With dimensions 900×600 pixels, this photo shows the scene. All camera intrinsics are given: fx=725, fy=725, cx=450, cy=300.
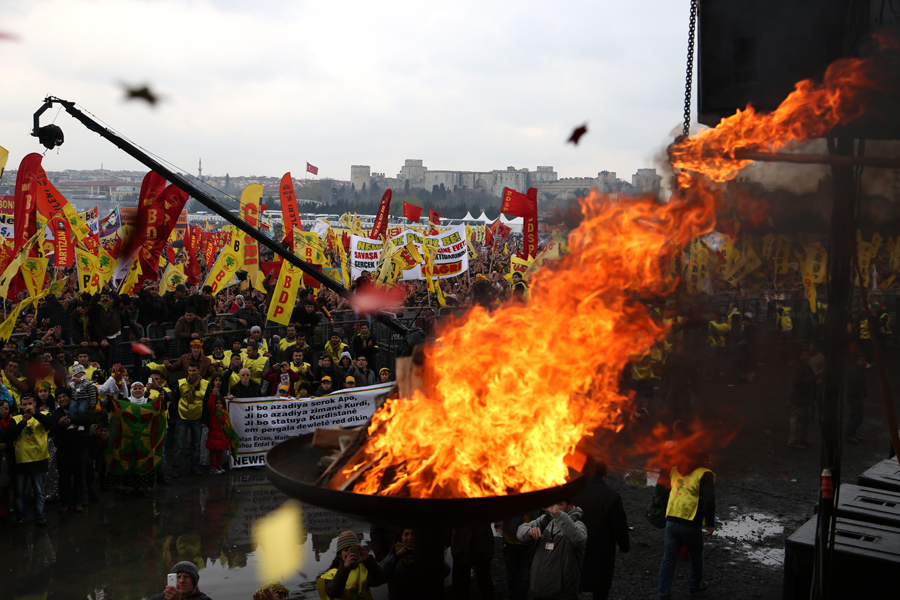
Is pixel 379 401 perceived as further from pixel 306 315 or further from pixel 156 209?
pixel 306 315

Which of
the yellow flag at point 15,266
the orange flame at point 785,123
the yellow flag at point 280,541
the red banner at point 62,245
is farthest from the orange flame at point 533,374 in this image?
the red banner at point 62,245

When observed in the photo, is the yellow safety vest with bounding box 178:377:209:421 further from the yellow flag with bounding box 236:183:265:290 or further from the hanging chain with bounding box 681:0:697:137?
the hanging chain with bounding box 681:0:697:137

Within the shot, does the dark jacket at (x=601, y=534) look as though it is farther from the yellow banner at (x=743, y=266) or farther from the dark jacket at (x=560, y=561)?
the yellow banner at (x=743, y=266)

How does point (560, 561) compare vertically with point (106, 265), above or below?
below

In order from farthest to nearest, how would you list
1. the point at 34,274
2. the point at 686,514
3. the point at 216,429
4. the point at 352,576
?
the point at 34,274 < the point at 216,429 < the point at 686,514 < the point at 352,576

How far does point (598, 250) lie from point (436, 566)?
8.16 feet

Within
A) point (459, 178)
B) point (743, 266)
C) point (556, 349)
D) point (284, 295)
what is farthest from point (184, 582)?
point (459, 178)

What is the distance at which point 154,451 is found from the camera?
952 cm

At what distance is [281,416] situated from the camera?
33.7 ft

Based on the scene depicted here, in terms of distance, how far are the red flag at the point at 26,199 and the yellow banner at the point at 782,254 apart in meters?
14.6

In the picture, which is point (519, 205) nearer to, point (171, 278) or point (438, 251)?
point (438, 251)

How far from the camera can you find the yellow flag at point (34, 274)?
42.0ft

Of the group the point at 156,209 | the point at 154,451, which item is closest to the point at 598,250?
the point at 154,451

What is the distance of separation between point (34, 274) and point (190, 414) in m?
5.01
